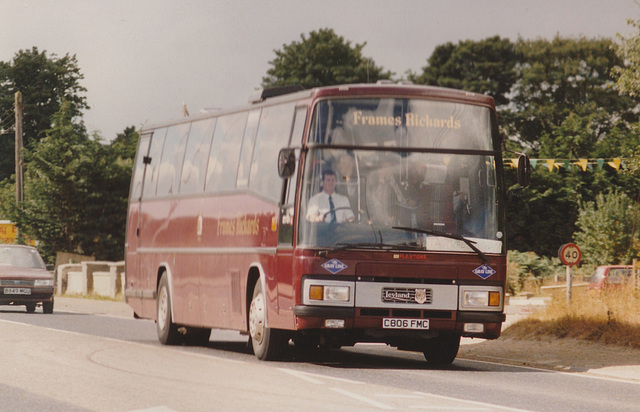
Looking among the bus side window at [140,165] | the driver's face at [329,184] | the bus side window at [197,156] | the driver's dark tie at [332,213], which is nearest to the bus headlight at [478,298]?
the driver's dark tie at [332,213]

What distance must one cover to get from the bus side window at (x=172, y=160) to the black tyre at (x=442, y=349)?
5.36 m

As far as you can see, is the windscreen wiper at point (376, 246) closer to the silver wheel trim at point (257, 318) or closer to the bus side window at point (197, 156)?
the silver wheel trim at point (257, 318)

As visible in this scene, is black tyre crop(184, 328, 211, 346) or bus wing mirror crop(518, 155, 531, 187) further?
black tyre crop(184, 328, 211, 346)

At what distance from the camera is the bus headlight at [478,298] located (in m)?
15.2

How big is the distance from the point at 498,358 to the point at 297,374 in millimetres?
5185

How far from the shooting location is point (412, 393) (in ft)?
40.0

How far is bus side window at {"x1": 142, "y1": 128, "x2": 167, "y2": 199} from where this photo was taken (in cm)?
2150

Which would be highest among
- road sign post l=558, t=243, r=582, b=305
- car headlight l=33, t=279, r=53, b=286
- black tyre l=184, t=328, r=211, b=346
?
road sign post l=558, t=243, r=582, b=305

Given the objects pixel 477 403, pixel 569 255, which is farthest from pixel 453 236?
pixel 569 255

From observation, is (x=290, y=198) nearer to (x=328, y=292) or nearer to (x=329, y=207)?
(x=329, y=207)

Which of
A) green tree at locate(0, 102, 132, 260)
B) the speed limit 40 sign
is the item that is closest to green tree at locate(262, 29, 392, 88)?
green tree at locate(0, 102, 132, 260)

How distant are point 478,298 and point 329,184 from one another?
233cm

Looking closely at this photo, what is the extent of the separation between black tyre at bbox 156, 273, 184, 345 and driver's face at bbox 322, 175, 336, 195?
5.81 metres

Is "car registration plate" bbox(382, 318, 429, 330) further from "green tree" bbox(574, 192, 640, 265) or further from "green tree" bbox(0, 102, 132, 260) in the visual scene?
"green tree" bbox(0, 102, 132, 260)
